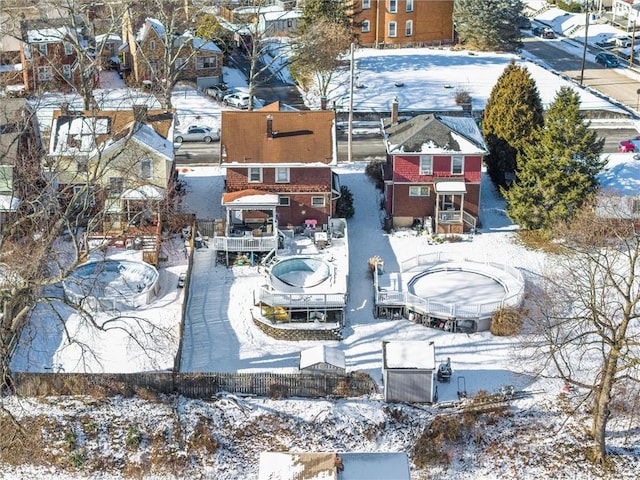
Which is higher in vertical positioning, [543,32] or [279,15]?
[279,15]

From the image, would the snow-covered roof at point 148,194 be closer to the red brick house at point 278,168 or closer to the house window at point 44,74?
the red brick house at point 278,168

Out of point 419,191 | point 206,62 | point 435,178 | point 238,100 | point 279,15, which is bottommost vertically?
point 419,191

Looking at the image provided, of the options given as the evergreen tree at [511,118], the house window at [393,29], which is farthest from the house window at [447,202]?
the house window at [393,29]

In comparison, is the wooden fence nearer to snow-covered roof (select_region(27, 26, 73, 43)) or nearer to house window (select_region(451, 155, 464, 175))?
house window (select_region(451, 155, 464, 175))

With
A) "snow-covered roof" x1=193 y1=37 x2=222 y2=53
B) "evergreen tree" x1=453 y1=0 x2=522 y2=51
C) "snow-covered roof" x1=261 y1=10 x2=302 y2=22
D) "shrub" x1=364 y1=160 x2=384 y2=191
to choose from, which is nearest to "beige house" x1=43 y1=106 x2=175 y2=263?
"shrub" x1=364 y1=160 x2=384 y2=191

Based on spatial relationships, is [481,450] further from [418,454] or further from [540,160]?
[540,160]

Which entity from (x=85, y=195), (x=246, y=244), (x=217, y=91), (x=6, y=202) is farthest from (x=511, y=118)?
(x=6, y=202)

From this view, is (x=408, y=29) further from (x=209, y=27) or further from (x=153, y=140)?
(x=153, y=140)
